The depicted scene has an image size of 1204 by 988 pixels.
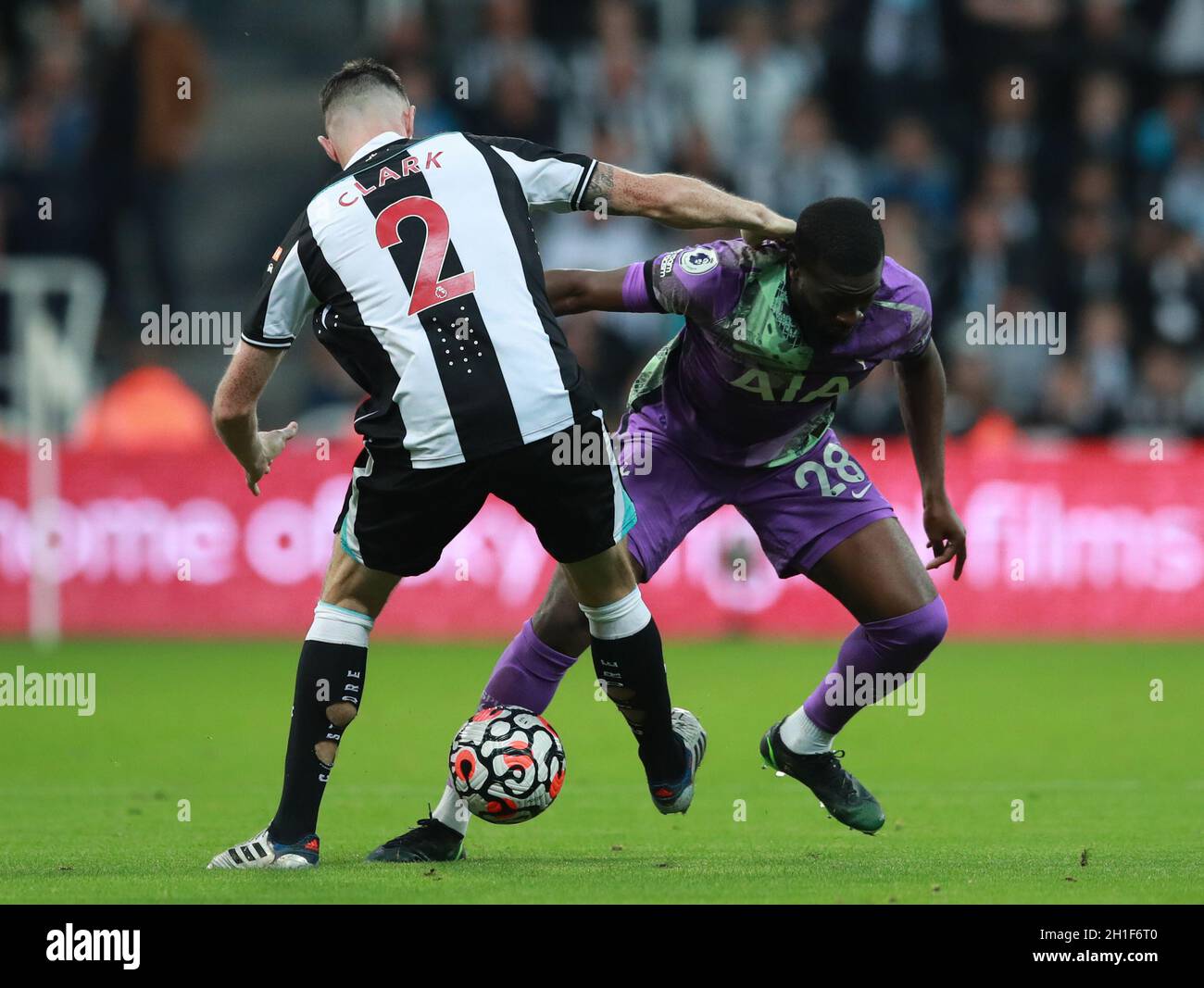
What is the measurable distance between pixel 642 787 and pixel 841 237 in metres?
3.15

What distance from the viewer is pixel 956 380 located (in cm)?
1591

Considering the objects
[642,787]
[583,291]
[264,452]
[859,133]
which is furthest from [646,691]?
[859,133]

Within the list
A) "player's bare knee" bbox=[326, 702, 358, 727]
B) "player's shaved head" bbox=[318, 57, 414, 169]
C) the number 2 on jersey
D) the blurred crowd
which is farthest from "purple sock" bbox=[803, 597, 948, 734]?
the blurred crowd

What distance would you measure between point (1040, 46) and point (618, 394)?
5.64 metres

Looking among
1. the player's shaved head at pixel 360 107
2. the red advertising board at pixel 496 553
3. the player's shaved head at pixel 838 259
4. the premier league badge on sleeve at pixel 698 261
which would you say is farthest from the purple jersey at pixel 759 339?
the red advertising board at pixel 496 553

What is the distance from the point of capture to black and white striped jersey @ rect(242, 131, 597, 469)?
5715mm

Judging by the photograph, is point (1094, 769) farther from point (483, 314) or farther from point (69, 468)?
point (69, 468)

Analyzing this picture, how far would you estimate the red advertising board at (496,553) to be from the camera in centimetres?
1448

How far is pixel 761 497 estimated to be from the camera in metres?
7.02

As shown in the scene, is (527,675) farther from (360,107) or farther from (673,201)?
(360,107)

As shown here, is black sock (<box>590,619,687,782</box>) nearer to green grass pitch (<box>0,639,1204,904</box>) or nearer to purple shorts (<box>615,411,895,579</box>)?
green grass pitch (<box>0,639,1204,904</box>)

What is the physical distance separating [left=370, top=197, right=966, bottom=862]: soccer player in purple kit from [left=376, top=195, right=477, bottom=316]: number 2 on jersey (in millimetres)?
658

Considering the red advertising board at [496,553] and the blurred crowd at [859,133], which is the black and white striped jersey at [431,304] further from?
the blurred crowd at [859,133]

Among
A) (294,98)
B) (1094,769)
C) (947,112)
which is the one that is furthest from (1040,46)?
(1094,769)
